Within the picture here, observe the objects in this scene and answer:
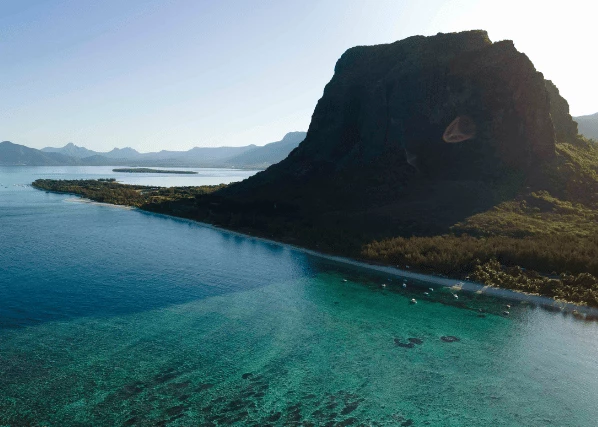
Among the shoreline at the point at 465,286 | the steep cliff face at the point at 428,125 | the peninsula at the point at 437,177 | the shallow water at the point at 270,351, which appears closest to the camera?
the shallow water at the point at 270,351

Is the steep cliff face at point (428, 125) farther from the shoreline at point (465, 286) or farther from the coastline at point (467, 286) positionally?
the coastline at point (467, 286)

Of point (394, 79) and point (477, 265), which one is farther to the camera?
point (394, 79)

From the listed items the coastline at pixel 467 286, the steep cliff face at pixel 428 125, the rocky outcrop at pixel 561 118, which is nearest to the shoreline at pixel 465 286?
the coastline at pixel 467 286

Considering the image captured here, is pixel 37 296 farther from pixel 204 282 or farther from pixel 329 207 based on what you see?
pixel 329 207

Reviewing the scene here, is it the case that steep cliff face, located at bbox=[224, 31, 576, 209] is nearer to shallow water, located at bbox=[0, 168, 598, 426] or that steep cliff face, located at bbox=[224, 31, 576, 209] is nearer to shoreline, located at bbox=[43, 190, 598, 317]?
shoreline, located at bbox=[43, 190, 598, 317]

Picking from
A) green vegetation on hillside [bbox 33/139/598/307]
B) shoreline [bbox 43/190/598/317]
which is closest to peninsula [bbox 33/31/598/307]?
green vegetation on hillside [bbox 33/139/598/307]

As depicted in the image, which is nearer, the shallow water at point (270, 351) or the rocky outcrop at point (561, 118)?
the shallow water at point (270, 351)

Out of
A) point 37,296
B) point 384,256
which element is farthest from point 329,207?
point 37,296
